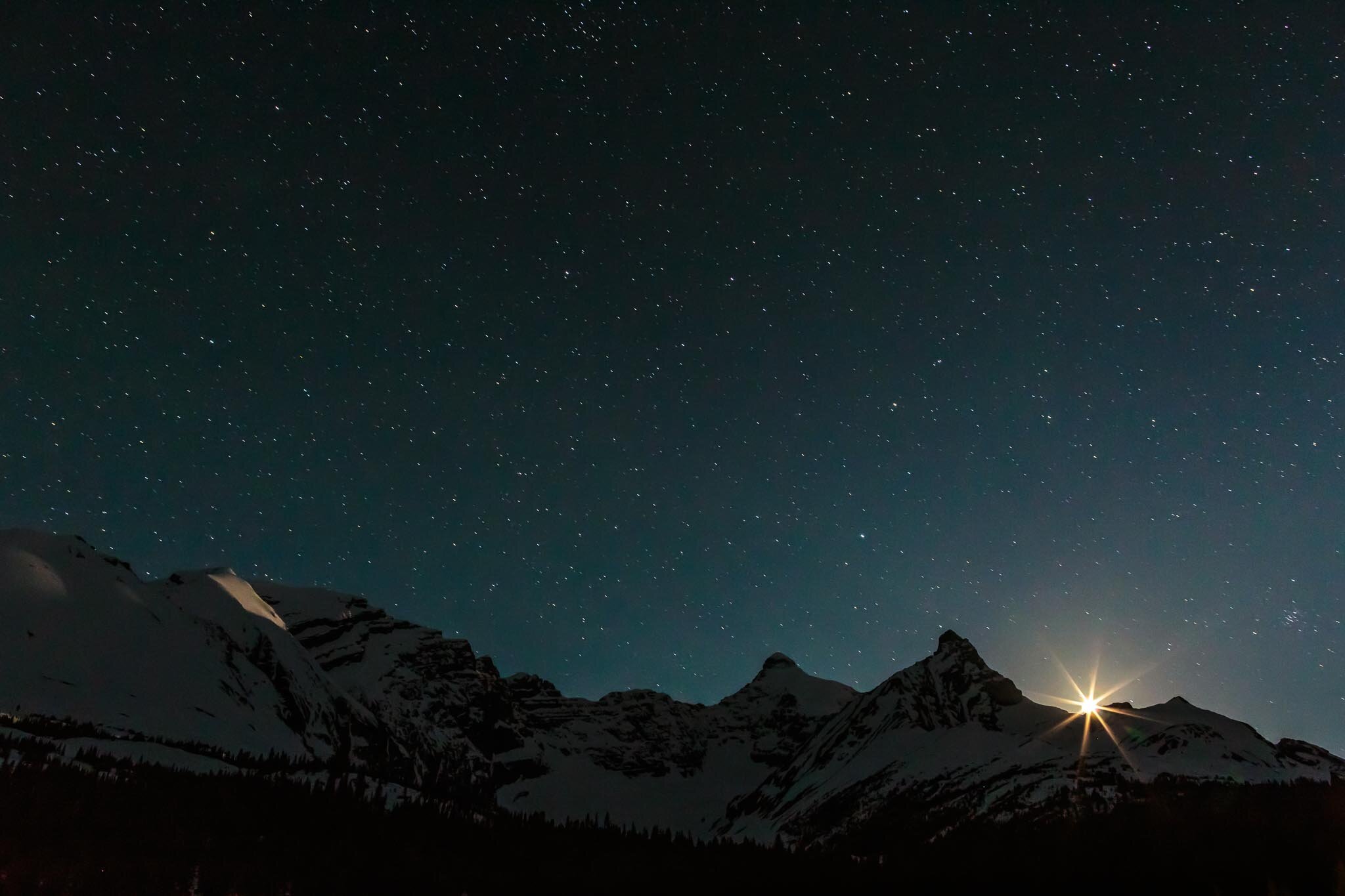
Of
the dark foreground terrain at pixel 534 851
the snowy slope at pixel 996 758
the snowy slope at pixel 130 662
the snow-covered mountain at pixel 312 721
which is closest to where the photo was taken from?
the dark foreground terrain at pixel 534 851

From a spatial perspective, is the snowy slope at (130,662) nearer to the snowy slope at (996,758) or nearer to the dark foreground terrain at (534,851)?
the dark foreground terrain at (534,851)

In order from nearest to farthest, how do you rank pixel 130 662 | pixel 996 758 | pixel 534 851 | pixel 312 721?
pixel 534 851
pixel 130 662
pixel 312 721
pixel 996 758

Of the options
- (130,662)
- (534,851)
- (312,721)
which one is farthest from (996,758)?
(534,851)

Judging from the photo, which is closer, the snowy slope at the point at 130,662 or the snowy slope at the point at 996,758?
the snowy slope at the point at 130,662

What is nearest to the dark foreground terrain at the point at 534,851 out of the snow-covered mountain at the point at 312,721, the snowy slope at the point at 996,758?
the snow-covered mountain at the point at 312,721

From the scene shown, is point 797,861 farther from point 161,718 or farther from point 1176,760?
point 1176,760

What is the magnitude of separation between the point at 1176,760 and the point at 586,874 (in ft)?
444

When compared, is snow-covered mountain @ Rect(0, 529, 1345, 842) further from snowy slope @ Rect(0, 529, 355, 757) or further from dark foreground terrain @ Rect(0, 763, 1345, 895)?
dark foreground terrain @ Rect(0, 763, 1345, 895)

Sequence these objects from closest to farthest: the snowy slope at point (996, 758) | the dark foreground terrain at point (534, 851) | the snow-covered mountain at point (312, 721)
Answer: the dark foreground terrain at point (534, 851) < the snow-covered mountain at point (312, 721) < the snowy slope at point (996, 758)

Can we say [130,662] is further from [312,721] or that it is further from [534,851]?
[534,851]

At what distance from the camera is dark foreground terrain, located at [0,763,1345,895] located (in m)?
8.00

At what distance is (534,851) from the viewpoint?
35.7 feet

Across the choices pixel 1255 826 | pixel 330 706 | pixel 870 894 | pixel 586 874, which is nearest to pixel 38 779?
pixel 586 874

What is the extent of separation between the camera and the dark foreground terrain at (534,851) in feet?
26.2
